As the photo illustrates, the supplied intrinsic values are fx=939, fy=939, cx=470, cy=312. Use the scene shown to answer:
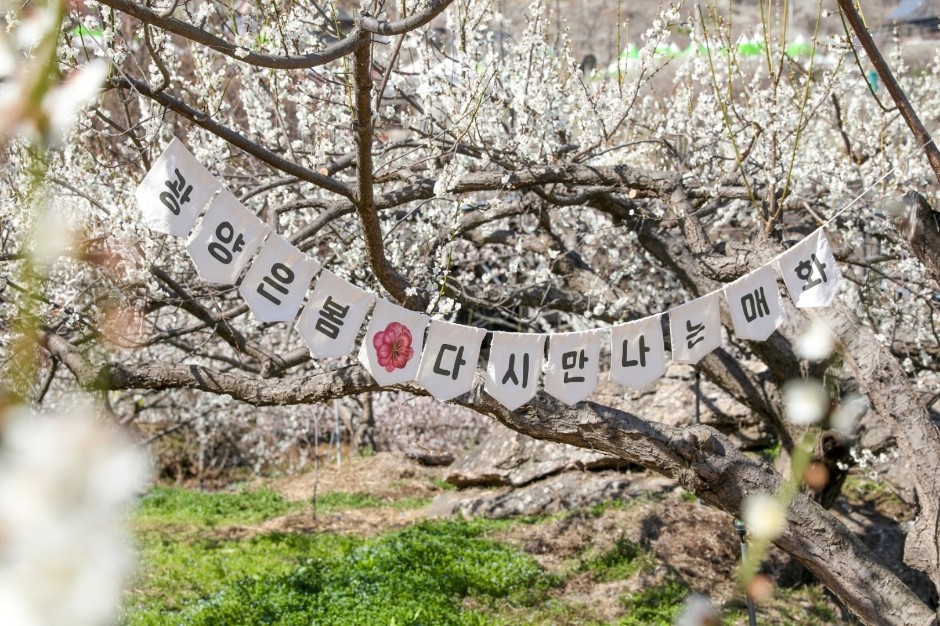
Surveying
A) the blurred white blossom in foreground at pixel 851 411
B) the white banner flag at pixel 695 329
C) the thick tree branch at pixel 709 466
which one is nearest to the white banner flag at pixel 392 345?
the thick tree branch at pixel 709 466

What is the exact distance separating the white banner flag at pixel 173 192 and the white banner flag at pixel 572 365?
1684 mm

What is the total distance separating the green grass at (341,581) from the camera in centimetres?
618

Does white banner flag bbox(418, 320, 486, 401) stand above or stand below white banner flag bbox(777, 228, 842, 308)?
below

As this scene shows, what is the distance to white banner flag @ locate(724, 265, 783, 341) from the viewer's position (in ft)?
14.5

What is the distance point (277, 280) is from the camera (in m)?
3.84

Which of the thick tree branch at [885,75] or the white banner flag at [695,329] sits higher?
the thick tree branch at [885,75]

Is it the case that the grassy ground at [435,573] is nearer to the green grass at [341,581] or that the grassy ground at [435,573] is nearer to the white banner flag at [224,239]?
the green grass at [341,581]

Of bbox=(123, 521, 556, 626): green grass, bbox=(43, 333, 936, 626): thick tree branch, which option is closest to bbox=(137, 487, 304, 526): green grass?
bbox=(123, 521, 556, 626): green grass

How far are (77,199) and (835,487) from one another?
239 inches

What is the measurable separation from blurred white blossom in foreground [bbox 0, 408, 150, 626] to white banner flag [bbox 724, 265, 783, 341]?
425 cm

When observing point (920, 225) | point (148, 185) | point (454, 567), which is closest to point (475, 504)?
point (454, 567)

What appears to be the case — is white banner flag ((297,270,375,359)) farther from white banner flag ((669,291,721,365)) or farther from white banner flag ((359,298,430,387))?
white banner flag ((669,291,721,365))

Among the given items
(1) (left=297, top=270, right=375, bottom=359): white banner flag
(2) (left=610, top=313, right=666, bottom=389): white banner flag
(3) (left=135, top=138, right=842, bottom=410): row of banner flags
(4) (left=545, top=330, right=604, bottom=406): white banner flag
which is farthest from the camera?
(2) (left=610, top=313, right=666, bottom=389): white banner flag

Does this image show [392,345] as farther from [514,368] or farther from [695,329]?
[695,329]
